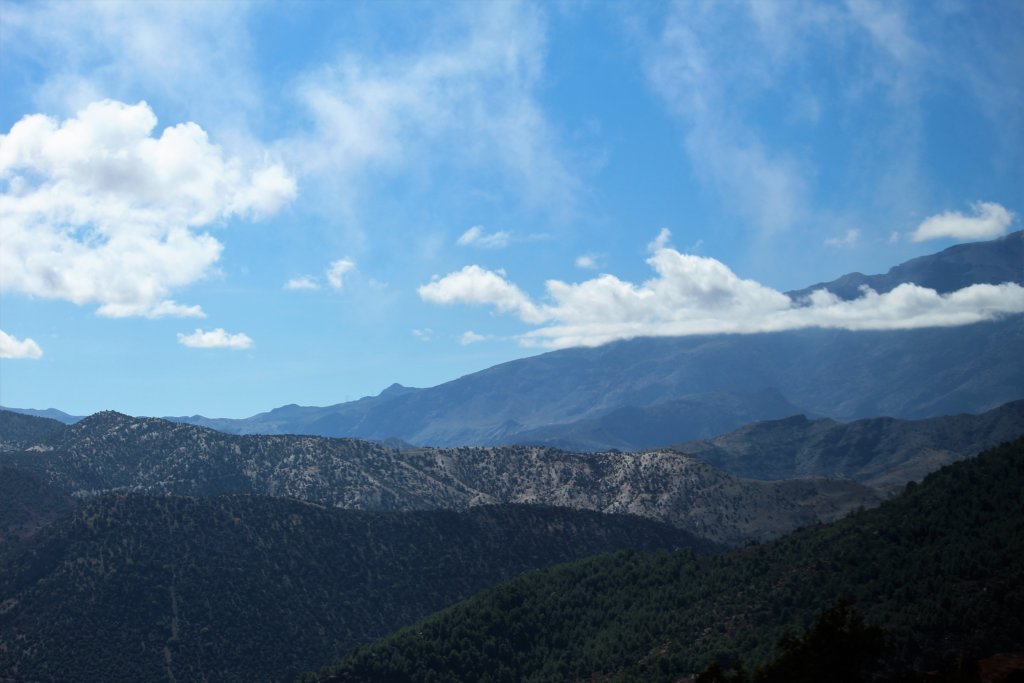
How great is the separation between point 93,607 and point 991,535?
161645 mm

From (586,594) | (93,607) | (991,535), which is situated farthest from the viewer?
(93,607)

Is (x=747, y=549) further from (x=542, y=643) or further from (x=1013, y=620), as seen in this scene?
(x=1013, y=620)

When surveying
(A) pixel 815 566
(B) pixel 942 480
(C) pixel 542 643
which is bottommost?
(C) pixel 542 643

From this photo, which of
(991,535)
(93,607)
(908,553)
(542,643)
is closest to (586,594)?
(542,643)

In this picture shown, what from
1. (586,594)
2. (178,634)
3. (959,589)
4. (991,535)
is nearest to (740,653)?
(959,589)

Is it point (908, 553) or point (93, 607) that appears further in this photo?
point (93, 607)

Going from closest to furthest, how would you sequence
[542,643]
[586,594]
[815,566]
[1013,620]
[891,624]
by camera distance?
[1013,620], [891,624], [815,566], [542,643], [586,594]

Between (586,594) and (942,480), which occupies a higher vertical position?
(942,480)

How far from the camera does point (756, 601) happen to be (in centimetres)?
14275

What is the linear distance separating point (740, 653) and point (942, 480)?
52.0 meters

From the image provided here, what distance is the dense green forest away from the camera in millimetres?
112938

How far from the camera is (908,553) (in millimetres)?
132500

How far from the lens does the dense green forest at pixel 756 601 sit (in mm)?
112938

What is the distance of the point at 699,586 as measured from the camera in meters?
162
